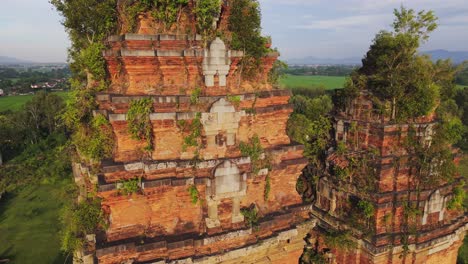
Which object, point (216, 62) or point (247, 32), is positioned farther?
point (247, 32)

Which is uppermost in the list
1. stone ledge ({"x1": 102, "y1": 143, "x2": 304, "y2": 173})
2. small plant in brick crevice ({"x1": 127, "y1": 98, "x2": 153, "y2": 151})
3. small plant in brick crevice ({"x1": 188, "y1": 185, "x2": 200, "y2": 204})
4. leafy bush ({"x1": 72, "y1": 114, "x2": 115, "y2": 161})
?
small plant in brick crevice ({"x1": 127, "y1": 98, "x2": 153, "y2": 151})

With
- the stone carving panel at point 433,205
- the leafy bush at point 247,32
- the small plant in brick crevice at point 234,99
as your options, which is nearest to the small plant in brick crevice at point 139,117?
the small plant in brick crevice at point 234,99

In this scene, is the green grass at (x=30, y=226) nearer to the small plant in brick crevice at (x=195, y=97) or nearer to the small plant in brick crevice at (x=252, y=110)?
the small plant in brick crevice at (x=195, y=97)

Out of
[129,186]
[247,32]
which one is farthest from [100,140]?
[247,32]

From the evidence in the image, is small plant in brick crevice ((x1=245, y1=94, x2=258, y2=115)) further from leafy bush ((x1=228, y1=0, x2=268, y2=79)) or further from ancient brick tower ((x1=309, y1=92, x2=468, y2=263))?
ancient brick tower ((x1=309, y1=92, x2=468, y2=263))

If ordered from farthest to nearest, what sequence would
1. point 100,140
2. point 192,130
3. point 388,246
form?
point 388,246
point 192,130
point 100,140

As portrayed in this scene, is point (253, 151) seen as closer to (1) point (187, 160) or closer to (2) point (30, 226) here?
(1) point (187, 160)

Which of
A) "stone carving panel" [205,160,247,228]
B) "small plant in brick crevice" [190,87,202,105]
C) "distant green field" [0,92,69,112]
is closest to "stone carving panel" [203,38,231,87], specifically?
"small plant in brick crevice" [190,87,202,105]

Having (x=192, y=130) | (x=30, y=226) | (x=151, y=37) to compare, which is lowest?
(x=30, y=226)

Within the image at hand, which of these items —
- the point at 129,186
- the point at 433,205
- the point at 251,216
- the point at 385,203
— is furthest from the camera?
the point at 433,205
